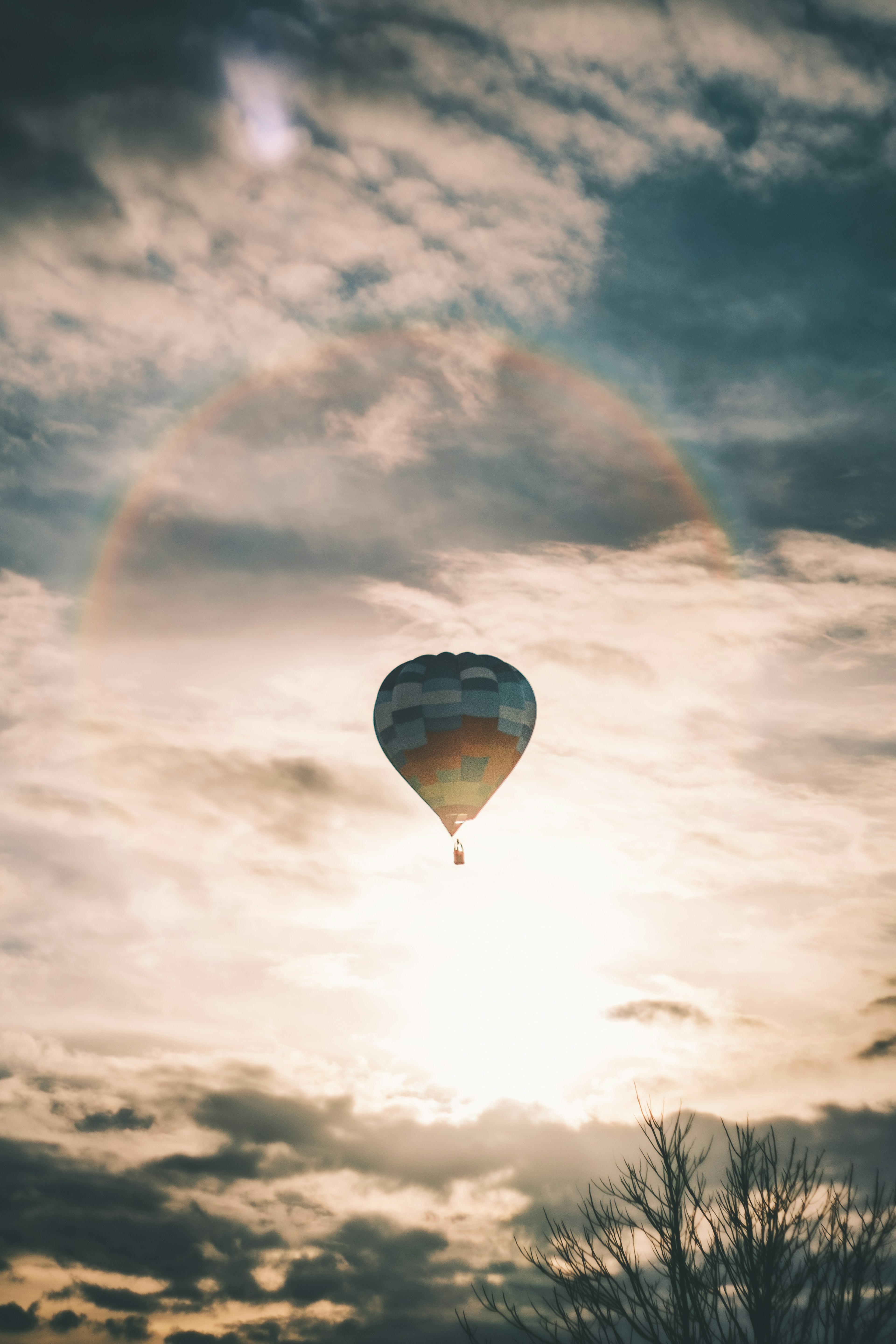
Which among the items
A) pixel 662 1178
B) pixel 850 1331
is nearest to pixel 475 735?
pixel 662 1178

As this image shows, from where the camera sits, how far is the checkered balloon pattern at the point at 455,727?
151 ft

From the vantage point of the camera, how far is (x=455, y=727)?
46062 millimetres

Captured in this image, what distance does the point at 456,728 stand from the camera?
A: 151 feet

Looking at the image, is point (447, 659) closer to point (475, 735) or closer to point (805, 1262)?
point (475, 735)

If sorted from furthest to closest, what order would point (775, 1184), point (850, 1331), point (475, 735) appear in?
1. point (475, 735)
2. point (775, 1184)
3. point (850, 1331)

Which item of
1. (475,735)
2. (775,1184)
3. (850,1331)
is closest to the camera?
(850,1331)

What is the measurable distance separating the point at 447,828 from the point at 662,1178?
26.3 metres

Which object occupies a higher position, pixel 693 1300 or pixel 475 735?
pixel 475 735

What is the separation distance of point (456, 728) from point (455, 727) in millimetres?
37

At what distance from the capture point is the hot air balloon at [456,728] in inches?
1816

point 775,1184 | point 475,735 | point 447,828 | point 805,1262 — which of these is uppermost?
point 475,735

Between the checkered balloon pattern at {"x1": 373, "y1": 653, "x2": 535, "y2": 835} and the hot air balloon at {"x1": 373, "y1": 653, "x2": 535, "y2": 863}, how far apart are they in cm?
3

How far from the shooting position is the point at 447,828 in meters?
48.4

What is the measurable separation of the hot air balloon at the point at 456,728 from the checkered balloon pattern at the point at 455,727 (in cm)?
3
